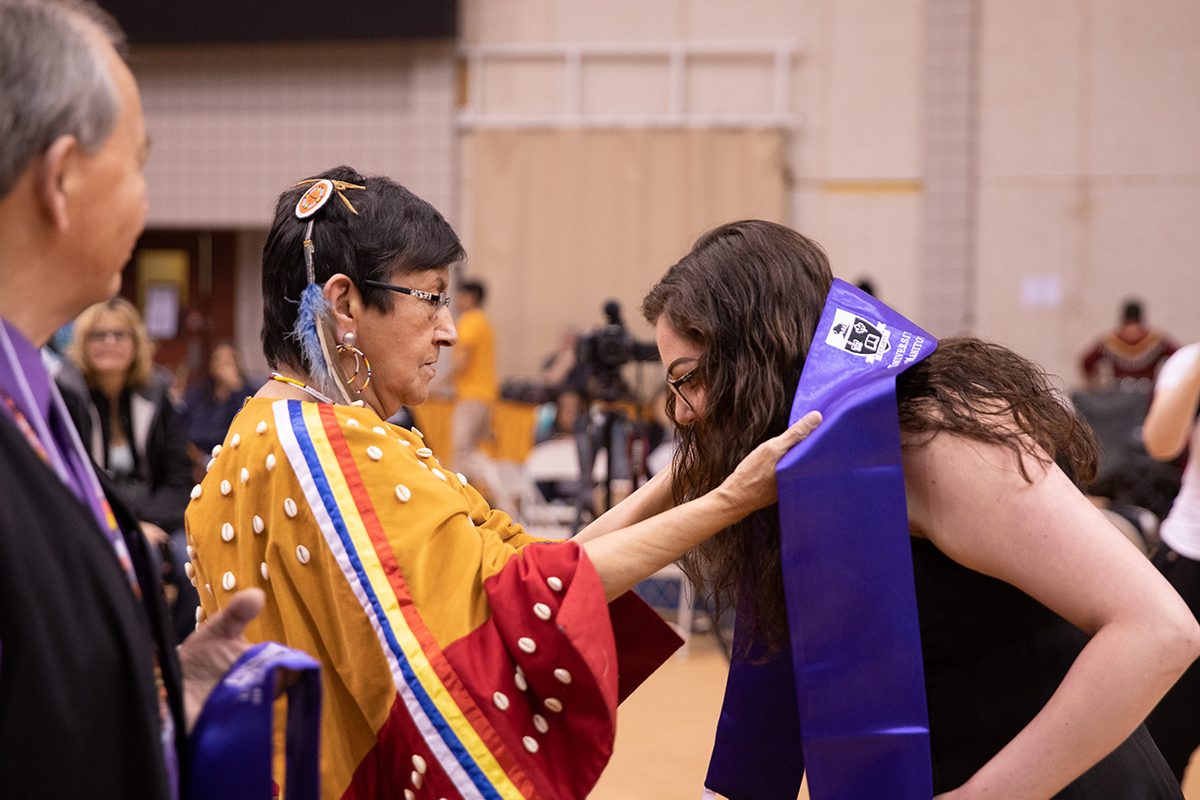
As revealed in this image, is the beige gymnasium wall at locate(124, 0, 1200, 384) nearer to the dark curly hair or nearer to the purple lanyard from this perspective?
the dark curly hair

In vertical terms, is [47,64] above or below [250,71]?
below

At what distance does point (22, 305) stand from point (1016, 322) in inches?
344

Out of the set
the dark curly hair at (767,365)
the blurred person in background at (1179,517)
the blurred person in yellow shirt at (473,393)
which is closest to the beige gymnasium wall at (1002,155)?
the blurred person in yellow shirt at (473,393)

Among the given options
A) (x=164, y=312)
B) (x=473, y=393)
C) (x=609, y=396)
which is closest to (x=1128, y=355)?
(x=473, y=393)

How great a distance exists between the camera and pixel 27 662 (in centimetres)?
88

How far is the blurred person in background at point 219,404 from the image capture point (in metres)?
7.23

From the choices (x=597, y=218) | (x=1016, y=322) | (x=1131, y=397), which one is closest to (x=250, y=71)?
(x=597, y=218)

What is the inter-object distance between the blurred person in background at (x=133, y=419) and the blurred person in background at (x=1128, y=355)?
6096 millimetres

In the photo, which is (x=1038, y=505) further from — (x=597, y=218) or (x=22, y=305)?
(x=597, y=218)

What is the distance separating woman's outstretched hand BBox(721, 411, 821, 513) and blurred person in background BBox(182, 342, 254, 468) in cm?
606

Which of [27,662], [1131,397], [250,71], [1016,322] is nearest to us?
[27,662]

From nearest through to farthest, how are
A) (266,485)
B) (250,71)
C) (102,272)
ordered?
1. (102,272)
2. (266,485)
3. (250,71)

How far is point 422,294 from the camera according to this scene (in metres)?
1.61

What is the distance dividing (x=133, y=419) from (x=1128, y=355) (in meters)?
6.52
